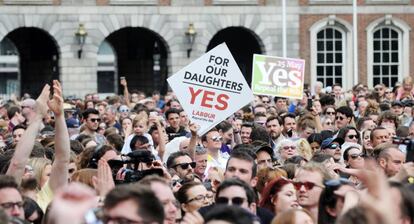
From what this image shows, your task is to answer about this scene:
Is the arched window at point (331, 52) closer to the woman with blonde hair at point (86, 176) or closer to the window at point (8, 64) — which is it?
the window at point (8, 64)

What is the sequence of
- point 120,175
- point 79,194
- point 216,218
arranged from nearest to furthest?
1. point 79,194
2. point 216,218
3. point 120,175

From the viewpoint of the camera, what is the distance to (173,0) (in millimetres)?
42281

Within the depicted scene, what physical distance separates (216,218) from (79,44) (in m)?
34.9

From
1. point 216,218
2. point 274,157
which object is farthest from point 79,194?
point 274,157

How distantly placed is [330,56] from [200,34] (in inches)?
169

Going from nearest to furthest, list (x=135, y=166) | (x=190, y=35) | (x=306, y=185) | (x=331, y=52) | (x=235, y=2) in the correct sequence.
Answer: (x=306, y=185) < (x=135, y=166) < (x=190, y=35) < (x=235, y=2) < (x=331, y=52)

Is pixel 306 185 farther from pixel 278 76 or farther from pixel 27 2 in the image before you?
pixel 27 2

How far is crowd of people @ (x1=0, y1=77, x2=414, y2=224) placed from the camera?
6512 millimetres

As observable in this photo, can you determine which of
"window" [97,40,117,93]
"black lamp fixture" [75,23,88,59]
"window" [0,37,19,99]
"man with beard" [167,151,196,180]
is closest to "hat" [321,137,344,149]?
"man with beard" [167,151,196,180]

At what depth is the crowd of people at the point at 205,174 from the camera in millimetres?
6512

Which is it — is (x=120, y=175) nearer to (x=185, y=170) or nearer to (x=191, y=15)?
(x=185, y=170)

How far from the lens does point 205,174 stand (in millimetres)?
12898

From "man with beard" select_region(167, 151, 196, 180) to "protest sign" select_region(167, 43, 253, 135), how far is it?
6.92 ft

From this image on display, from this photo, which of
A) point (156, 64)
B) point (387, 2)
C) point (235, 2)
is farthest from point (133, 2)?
point (387, 2)
